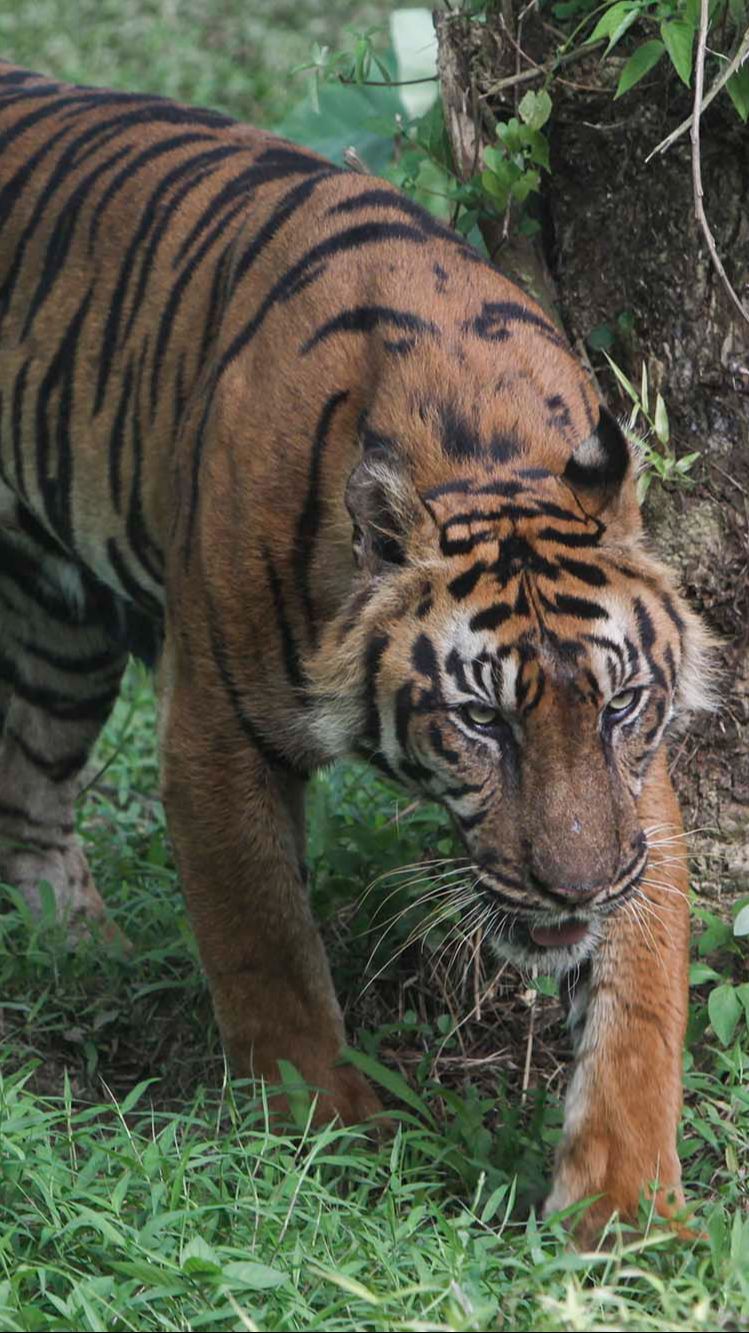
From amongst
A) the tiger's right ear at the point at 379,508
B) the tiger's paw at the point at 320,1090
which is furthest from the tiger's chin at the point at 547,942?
the tiger's right ear at the point at 379,508

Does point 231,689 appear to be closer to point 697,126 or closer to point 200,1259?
point 200,1259

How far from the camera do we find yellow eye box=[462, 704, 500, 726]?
2.93 metres

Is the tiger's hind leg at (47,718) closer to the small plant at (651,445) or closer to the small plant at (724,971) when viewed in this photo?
the small plant at (651,445)

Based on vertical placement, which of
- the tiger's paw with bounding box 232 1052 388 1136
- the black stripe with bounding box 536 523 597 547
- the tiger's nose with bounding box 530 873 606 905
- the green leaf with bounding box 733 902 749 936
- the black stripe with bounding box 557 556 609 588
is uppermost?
the black stripe with bounding box 536 523 597 547

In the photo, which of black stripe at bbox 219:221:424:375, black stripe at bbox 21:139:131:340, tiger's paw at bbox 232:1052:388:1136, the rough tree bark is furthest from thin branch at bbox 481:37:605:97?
tiger's paw at bbox 232:1052:388:1136

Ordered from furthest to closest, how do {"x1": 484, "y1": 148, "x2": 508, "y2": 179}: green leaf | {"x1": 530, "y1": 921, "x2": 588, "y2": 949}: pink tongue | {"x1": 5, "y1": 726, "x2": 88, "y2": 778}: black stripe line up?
{"x1": 5, "y1": 726, "x2": 88, "y2": 778}: black stripe
{"x1": 484, "y1": 148, "x2": 508, "y2": 179}: green leaf
{"x1": 530, "y1": 921, "x2": 588, "y2": 949}: pink tongue

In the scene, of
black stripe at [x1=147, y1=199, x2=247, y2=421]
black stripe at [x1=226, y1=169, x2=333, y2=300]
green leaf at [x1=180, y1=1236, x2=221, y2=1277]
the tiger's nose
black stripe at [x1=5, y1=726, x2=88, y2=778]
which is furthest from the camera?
black stripe at [x1=5, y1=726, x2=88, y2=778]

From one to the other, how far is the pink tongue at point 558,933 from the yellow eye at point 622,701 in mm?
353

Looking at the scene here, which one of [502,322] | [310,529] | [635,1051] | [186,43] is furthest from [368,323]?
[186,43]

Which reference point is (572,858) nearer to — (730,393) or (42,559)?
(730,393)

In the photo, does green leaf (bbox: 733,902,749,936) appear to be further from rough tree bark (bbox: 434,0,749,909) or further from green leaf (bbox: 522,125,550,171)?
green leaf (bbox: 522,125,550,171)

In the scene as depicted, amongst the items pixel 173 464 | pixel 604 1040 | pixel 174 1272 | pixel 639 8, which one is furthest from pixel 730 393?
pixel 174 1272

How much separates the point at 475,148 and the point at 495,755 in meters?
1.65

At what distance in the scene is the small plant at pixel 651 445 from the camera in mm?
3496
